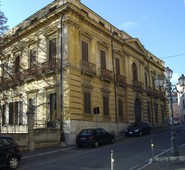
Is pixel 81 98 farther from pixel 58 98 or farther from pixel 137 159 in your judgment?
pixel 137 159

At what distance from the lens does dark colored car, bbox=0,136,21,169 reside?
48.4 feet

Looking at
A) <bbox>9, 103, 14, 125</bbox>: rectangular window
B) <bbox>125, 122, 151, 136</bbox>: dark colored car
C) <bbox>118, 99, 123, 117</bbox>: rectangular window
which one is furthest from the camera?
<bbox>118, 99, 123, 117</bbox>: rectangular window

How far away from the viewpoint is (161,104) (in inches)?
2072

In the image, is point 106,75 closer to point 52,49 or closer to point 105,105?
point 105,105

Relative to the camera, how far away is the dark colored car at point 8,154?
14.8 metres

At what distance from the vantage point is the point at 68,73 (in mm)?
27750

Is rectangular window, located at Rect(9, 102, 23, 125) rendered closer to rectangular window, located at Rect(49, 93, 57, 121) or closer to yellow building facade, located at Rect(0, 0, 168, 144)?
yellow building facade, located at Rect(0, 0, 168, 144)

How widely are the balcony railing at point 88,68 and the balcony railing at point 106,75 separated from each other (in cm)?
133

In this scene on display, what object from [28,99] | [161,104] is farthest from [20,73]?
[161,104]

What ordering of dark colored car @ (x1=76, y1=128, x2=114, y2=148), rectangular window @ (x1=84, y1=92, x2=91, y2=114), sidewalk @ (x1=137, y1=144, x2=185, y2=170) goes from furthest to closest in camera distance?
rectangular window @ (x1=84, y1=92, x2=91, y2=114), dark colored car @ (x1=76, y1=128, x2=114, y2=148), sidewalk @ (x1=137, y1=144, x2=185, y2=170)

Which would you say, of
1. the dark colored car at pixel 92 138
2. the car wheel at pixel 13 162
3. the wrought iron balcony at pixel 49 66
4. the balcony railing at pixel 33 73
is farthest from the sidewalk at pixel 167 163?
the wrought iron balcony at pixel 49 66

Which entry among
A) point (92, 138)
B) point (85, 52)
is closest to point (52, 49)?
point (85, 52)

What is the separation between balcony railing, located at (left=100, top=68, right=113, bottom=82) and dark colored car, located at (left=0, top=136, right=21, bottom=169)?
17.8 m

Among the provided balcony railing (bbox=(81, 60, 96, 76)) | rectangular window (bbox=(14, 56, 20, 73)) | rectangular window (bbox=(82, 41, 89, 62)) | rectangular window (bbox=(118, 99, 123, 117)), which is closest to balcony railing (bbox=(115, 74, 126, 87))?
rectangular window (bbox=(118, 99, 123, 117))
